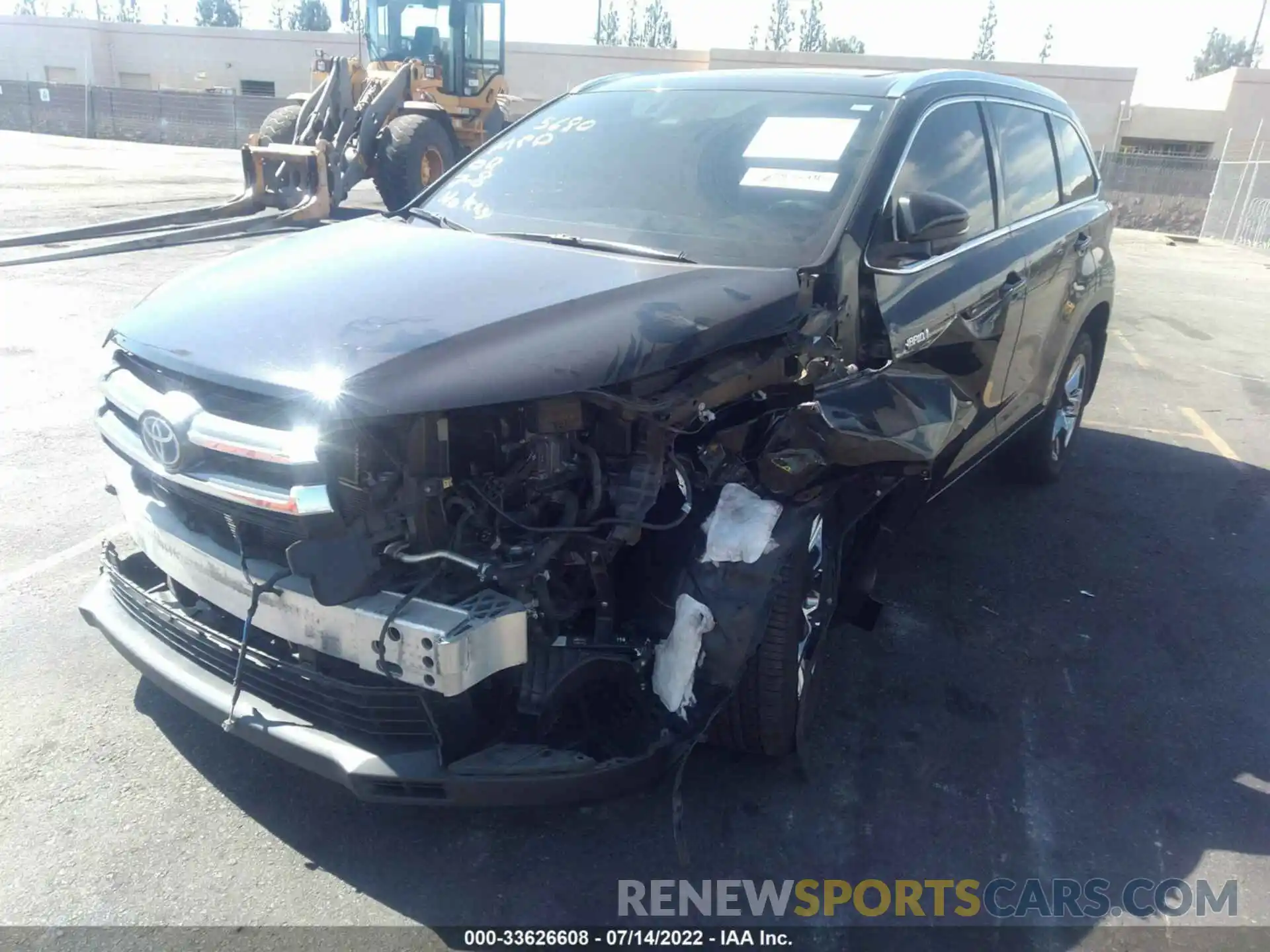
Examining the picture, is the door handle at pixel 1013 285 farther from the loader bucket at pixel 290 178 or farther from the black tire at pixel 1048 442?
the loader bucket at pixel 290 178

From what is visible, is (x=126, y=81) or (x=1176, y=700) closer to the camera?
(x=1176, y=700)

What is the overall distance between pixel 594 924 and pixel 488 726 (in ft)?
1.83

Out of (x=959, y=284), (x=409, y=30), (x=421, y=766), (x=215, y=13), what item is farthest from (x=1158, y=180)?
(x=215, y=13)

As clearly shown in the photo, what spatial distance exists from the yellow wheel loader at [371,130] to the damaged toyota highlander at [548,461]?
9.20 m

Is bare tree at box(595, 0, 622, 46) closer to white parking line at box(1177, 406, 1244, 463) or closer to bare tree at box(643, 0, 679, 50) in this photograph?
bare tree at box(643, 0, 679, 50)

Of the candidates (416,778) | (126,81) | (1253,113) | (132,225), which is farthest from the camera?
(126,81)

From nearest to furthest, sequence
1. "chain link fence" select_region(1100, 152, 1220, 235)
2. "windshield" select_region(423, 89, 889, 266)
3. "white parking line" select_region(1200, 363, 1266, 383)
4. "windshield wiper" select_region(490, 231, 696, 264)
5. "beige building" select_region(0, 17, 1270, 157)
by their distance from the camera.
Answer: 1. "windshield wiper" select_region(490, 231, 696, 264)
2. "windshield" select_region(423, 89, 889, 266)
3. "white parking line" select_region(1200, 363, 1266, 383)
4. "chain link fence" select_region(1100, 152, 1220, 235)
5. "beige building" select_region(0, 17, 1270, 157)

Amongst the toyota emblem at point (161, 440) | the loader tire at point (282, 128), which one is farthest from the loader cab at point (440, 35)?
the toyota emblem at point (161, 440)

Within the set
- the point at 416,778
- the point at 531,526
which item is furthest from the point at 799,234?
the point at 416,778

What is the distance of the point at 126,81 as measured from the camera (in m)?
53.6

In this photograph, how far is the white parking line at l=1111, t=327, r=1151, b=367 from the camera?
891cm

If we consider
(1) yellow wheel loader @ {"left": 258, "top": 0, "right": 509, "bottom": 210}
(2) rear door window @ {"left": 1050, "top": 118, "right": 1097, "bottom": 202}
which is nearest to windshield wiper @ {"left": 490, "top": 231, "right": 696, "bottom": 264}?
(2) rear door window @ {"left": 1050, "top": 118, "right": 1097, "bottom": 202}

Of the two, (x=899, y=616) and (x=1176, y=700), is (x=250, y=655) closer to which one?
(x=899, y=616)

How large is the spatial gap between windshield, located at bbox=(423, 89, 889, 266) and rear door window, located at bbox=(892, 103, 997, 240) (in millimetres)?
190
